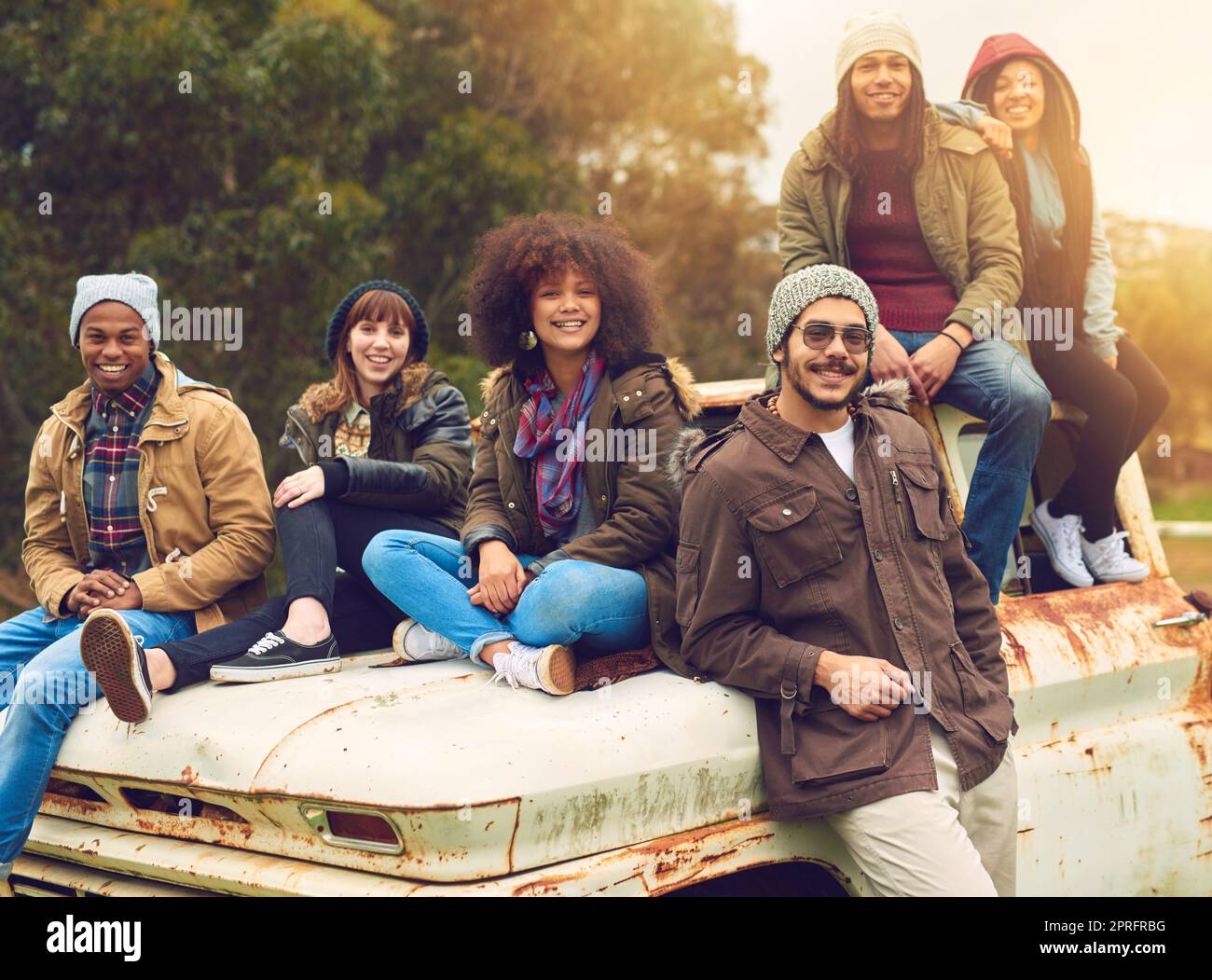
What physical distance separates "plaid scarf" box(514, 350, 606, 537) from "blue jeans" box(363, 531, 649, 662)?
0.16 metres

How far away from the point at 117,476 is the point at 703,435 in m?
1.80

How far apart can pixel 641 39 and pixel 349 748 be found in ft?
58.7

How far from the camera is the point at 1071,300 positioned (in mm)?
4383

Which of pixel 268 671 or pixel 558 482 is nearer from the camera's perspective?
pixel 268 671

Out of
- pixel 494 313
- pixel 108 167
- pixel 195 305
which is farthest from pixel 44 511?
pixel 108 167

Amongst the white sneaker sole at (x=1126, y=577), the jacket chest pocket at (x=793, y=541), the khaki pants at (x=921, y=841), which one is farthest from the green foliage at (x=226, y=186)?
the khaki pants at (x=921, y=841)

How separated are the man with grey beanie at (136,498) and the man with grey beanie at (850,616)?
1.45 m

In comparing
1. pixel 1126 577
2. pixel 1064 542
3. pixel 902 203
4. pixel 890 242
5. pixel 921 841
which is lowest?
pixel 921 841

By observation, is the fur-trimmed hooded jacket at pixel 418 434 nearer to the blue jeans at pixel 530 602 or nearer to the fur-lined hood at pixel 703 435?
the blue jeans at pixel 530 602

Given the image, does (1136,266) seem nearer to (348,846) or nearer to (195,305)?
(195,305)

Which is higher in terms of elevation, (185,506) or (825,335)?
(825,335)

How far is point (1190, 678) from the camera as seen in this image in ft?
12.8

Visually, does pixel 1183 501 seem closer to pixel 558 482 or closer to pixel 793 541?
pixel 558 482

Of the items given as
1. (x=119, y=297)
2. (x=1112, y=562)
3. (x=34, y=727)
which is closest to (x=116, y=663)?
(x=34, y=727)
